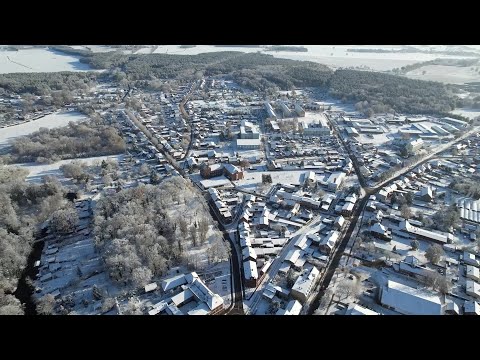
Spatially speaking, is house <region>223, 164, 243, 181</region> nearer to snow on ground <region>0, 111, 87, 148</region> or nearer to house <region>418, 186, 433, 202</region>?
house <region>418, 186, 433, 202</region>

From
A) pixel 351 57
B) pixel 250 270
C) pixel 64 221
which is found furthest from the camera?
pixel 351 57

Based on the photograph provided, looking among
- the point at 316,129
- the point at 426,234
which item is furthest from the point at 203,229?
the point at 316,129

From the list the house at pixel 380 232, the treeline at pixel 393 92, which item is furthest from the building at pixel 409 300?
the treeline at pixel 393 92

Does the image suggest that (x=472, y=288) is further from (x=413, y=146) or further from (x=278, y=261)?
(x=413, y=146)

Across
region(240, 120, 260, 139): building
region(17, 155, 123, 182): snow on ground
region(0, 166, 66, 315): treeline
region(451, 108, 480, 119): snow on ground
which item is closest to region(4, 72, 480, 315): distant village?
region(240, 120, 260, 139): building
